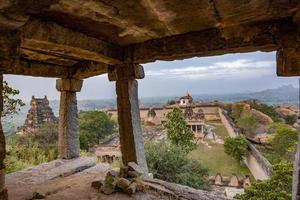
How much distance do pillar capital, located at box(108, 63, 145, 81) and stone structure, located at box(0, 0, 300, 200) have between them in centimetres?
2

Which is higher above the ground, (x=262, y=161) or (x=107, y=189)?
(x=107, y=189)

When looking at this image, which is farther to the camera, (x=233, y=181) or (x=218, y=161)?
(x=218, y=161)

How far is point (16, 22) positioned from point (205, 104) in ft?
138

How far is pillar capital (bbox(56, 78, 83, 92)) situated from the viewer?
268 inches

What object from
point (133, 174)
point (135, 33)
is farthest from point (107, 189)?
point (135, 33)

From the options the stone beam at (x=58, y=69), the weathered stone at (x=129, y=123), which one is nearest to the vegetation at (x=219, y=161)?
the stone beam at (x=58, y=69)

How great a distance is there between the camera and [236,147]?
2230 cm

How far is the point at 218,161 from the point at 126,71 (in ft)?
68.7

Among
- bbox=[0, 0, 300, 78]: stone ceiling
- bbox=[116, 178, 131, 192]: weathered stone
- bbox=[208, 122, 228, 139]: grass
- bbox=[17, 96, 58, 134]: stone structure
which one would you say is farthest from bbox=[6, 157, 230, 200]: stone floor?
bbox=[208, 122, 228, 139]: grass

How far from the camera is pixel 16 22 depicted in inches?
99.3

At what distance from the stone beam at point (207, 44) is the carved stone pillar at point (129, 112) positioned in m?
0.29

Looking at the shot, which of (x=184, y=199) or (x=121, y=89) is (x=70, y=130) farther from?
(x=184, y=199)

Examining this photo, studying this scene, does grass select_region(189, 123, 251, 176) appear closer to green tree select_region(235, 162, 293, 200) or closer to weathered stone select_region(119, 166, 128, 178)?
green tree select_region(235, 162, 293, 200)

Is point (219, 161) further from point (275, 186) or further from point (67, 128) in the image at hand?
point (67, 128)
